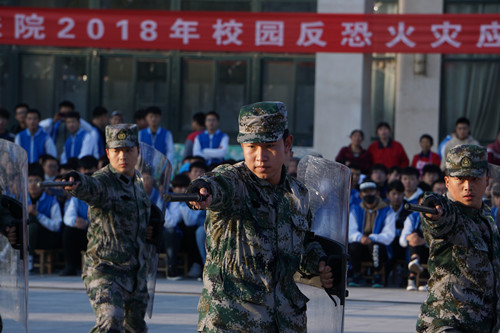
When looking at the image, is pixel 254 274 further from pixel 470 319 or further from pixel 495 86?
pixel 495 86

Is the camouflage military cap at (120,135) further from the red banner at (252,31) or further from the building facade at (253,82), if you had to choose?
the building facade at (253,82)

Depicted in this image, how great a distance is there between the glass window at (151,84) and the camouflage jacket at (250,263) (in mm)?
14521

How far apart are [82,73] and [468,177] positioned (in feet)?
46.6

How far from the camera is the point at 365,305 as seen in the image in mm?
11453

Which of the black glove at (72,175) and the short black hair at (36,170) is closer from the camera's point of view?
the black glove at (72,175)

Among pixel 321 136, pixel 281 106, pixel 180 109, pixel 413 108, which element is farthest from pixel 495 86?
pixel 281 106

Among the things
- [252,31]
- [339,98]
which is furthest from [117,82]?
[339,98]

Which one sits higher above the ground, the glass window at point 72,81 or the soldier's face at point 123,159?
the glass window at point 72,81

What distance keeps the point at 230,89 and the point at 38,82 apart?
146 inches

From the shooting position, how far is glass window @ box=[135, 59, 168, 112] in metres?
19.4

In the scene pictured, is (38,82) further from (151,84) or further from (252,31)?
(252,31)

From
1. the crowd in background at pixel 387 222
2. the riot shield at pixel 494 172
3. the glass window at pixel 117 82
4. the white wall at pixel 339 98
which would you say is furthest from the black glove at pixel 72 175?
the glass window at pixel 117 82

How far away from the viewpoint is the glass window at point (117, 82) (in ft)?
63.9

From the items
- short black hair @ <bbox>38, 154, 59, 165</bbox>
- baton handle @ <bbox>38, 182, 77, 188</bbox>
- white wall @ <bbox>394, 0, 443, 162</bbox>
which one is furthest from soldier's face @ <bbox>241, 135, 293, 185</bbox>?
white wall @ <bbox>394, 0, 443, 162</bbox>
